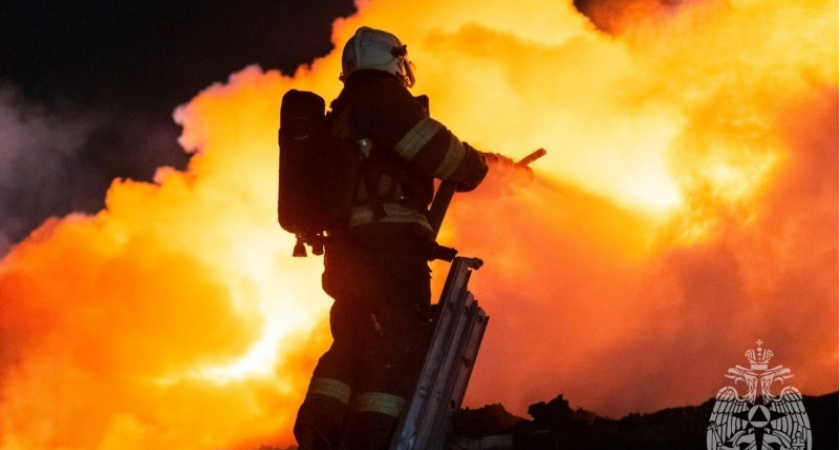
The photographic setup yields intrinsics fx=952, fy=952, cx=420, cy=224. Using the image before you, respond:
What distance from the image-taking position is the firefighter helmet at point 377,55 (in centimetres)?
497

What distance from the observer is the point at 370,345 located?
4.55 metres

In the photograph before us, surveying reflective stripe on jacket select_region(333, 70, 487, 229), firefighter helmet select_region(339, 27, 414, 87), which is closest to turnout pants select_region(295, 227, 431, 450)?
reflective stripe on jacket select_region(333, 70, 487, 229)

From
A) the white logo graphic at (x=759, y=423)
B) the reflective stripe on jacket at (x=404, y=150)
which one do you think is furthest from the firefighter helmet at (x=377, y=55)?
the white logo graphic at (x=759, y=423)

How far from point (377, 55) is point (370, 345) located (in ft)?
4.99

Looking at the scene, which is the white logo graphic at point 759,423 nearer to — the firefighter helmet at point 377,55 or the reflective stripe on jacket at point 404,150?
the reflective stripe on jacket at point 404,150

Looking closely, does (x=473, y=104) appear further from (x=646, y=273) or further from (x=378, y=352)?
(x=378, y=352)

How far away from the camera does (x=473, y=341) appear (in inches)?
188

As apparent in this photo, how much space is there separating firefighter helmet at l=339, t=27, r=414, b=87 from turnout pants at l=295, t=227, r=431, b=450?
0.92m

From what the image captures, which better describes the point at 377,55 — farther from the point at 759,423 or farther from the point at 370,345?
the point at 759,423

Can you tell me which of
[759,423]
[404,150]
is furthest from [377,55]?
[759,423]

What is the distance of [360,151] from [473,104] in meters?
8.73

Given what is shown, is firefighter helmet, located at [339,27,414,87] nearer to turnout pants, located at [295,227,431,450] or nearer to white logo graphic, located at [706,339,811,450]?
turnout pants, located at [295,227,431,450]

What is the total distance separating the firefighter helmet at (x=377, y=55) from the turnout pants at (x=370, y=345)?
92 centimetres

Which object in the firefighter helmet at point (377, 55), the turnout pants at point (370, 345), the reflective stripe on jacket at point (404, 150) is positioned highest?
the firefighter helmet at point (377, 55)
